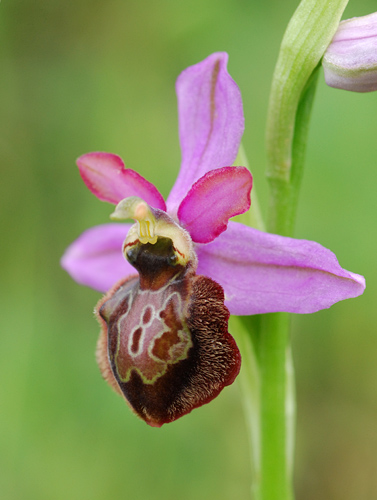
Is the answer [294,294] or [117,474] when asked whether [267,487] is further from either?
[117,474]

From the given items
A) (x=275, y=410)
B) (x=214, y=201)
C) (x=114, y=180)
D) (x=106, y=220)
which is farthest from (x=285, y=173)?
(x=106, y=220)

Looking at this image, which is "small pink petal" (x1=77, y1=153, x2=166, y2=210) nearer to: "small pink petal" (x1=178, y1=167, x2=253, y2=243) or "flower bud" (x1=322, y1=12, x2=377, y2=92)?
"small pink petal" (x1=178, y1=167, x2=253, y2=243)

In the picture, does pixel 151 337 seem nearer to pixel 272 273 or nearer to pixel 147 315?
pixel 147 315

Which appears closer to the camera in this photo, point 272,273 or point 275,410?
point 272,273

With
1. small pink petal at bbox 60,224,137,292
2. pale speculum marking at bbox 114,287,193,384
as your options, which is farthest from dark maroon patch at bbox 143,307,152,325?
small pink petal at bbox 60,224,137,292

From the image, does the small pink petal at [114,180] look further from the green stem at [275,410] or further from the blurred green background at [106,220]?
the blurred green background at [106,220]

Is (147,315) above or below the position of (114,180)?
below
